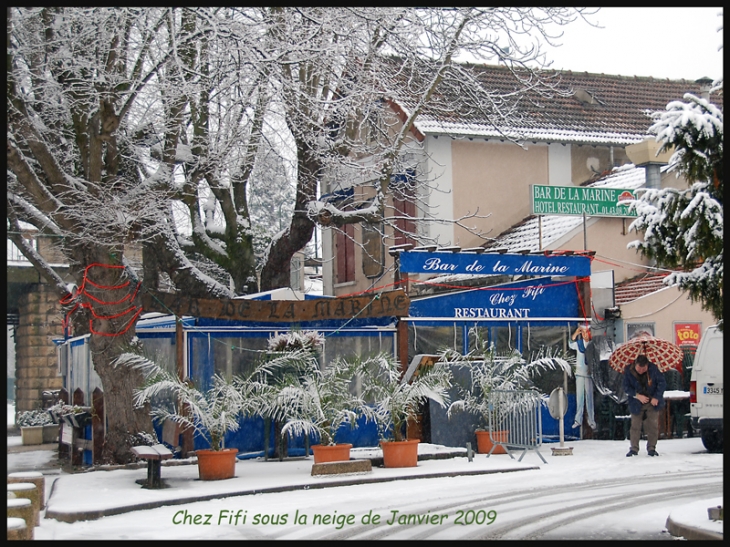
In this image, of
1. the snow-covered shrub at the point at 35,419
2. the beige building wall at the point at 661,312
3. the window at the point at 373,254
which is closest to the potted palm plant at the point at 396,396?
the beige building wall at the point at 661,312

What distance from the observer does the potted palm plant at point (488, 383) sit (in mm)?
14781

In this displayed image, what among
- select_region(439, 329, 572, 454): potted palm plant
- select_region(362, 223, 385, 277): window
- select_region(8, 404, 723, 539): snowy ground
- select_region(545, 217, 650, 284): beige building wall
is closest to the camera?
select_region(8, 404, 723, 539): snowy ground

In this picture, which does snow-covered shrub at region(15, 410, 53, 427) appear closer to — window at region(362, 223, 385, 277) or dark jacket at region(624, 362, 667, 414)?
window at region(362, 223, 385, 277)

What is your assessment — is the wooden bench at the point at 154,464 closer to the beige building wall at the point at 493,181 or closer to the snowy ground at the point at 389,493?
the snowy ground at the point at 389,493

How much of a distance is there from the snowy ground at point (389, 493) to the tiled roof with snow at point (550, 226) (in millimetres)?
6926

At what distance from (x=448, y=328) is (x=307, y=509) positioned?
280 inches

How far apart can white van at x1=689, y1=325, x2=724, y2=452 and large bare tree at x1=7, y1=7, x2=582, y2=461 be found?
565cm

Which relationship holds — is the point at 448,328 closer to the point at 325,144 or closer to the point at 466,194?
the point at 325,144

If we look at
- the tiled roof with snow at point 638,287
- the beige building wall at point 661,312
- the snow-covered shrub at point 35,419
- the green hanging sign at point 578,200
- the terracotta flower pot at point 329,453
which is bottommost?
the snow-covered shrub at point 35,419

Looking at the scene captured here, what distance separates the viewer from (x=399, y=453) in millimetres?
13430

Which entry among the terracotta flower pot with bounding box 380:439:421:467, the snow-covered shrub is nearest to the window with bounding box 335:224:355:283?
the snow-covered shrub

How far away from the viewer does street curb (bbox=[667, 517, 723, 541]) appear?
775 centimetres

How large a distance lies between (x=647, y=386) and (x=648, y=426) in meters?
0.64

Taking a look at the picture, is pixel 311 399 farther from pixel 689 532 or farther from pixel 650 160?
pixel 650 160
